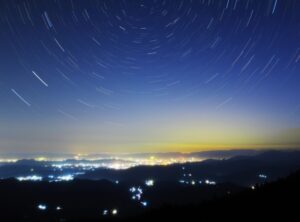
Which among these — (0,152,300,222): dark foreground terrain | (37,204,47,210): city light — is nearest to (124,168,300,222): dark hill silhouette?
(0,152,300,222): dark foreground terrain

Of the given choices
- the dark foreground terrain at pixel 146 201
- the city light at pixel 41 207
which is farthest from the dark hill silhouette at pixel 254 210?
the city light at pixel 41 207

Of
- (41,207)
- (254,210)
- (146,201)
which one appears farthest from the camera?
(146,201)

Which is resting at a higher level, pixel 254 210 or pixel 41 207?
pixel 41 207

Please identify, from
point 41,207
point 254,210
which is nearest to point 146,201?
point 41,207

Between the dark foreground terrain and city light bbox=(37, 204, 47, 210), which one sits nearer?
the dark foreground terrain

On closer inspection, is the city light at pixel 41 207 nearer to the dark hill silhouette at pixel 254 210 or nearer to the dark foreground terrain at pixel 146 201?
the dark foreground terrain at pixel 146 201

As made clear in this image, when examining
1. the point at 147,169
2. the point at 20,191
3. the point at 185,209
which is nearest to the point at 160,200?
the point at 20,191

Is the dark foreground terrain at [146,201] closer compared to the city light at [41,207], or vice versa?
the dark foreground terrain at [146,201]

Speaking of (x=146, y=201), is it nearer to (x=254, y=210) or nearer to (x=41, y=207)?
(x=41, y=207)

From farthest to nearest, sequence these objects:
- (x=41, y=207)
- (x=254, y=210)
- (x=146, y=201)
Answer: (x=146, y=201)
(x=41, y=207)
(x=254, y=210)

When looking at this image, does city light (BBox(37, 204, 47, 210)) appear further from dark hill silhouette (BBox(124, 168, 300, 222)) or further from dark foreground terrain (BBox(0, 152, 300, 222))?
dark hill silhouette (BBox(124, 168, 300, 222))

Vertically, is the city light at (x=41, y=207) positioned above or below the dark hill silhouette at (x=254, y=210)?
above
